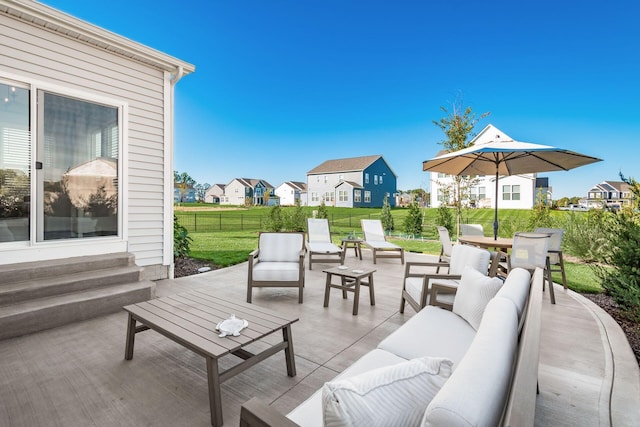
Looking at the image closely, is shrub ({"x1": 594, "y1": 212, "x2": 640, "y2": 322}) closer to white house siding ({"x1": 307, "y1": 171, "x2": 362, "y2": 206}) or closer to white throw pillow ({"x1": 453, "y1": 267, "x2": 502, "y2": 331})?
white throw pillow ({"x1": 453, "y1": 267, "x2": 502, "y2": 331})

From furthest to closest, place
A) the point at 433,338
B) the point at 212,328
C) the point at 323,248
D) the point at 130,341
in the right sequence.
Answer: the point at 323,248 → the point at 130,341 → the point at 212,328 → the point at 433,338

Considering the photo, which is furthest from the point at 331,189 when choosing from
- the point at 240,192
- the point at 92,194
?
the point at 92,194

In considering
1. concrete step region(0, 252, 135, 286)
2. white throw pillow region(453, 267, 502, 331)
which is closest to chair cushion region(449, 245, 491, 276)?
white throw pillow region(453, 267, 502, 331)

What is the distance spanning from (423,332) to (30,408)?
9.29ft

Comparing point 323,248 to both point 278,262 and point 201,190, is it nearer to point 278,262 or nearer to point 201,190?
point 278,262

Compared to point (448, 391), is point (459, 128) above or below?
above

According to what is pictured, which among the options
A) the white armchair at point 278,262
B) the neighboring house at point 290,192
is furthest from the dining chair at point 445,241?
the neighboring house at point 290,192

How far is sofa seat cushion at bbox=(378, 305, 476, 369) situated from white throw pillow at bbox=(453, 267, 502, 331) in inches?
2.8

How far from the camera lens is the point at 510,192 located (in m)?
22.5

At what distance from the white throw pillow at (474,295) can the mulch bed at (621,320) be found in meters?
1.84

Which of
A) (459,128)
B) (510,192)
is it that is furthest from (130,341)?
(510,192)

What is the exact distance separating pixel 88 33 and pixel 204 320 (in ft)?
15.2

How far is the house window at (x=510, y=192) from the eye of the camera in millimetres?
22156

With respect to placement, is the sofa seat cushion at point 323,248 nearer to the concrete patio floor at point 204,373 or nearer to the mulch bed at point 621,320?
the concrete patio floor at point 204,373
